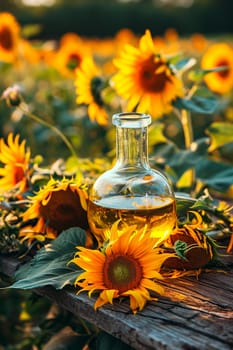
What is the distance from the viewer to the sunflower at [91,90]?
193 cm

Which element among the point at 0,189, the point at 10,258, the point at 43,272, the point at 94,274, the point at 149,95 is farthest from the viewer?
the point at 149,95

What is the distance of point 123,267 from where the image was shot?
1.24 metres

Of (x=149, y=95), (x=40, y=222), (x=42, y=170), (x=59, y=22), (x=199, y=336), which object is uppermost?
(x=59, y=22)

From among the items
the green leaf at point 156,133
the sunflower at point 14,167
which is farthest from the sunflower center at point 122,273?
the green leaf at point 156,133

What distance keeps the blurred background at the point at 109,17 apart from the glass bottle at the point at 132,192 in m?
17.0

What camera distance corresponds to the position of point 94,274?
1.23 meters

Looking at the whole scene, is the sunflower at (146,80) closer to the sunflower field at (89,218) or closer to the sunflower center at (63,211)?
the sunflower field at (89,218)

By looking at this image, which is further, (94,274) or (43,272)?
(43,272)

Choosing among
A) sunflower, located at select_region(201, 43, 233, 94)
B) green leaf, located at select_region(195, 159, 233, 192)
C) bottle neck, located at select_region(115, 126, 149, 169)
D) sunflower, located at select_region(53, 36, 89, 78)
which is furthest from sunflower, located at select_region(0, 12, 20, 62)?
bottle neck, located at select_region(115, 126, 149, 169)

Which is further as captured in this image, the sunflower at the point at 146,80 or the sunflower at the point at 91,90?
the sunflower at the point at 91,90

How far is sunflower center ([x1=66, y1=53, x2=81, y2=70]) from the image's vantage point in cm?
249

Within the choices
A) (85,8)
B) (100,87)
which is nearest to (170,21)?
(85,8)

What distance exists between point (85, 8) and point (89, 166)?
18.1 metres

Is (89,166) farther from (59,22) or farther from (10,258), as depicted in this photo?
(59,22)
